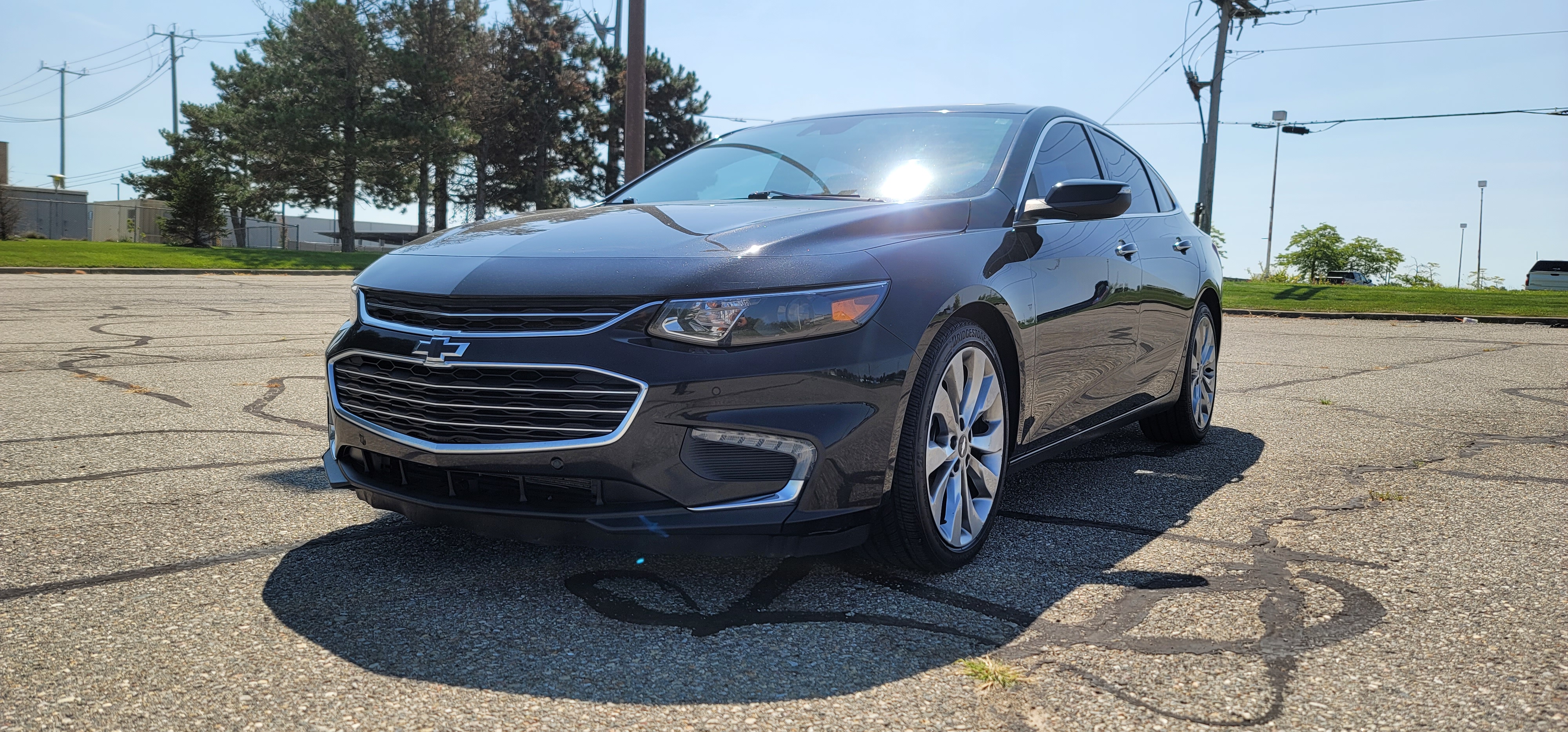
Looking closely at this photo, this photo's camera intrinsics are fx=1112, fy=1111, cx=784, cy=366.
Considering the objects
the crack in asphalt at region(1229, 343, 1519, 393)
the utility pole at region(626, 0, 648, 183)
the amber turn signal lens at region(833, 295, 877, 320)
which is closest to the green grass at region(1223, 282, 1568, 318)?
the crack in asphalt at region(1229, 343, 1519, 393)

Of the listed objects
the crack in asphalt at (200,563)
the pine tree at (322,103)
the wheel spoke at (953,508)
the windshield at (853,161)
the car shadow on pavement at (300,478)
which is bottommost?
the crack in asphalt at (200,563)

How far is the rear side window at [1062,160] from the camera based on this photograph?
414 cm

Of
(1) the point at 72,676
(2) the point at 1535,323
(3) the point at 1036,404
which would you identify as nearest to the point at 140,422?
(1) the point at 72,676

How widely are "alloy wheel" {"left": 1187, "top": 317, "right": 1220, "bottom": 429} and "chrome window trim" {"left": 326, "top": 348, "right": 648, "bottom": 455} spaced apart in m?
3.77

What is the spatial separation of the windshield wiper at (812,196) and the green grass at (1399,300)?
63.8ft

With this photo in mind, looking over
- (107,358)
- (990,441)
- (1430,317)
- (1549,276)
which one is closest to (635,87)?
→ (107,358)

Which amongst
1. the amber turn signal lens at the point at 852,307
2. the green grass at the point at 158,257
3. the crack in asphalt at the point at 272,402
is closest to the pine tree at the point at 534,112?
the green grass at the point at 158,257

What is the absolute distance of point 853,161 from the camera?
4.15m

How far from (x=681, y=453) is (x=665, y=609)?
17.8 inches

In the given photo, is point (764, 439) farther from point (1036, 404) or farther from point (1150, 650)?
point (1036, 404)

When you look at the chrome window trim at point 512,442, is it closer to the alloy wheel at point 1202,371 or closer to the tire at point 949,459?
the tire at point 949,459

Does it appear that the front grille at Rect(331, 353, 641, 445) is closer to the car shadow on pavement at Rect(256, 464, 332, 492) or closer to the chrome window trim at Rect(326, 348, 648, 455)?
the chrome window trim at Rect(326, 348, 648, 455)

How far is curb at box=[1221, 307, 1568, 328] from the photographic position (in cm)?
1922

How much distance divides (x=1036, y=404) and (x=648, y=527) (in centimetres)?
163
